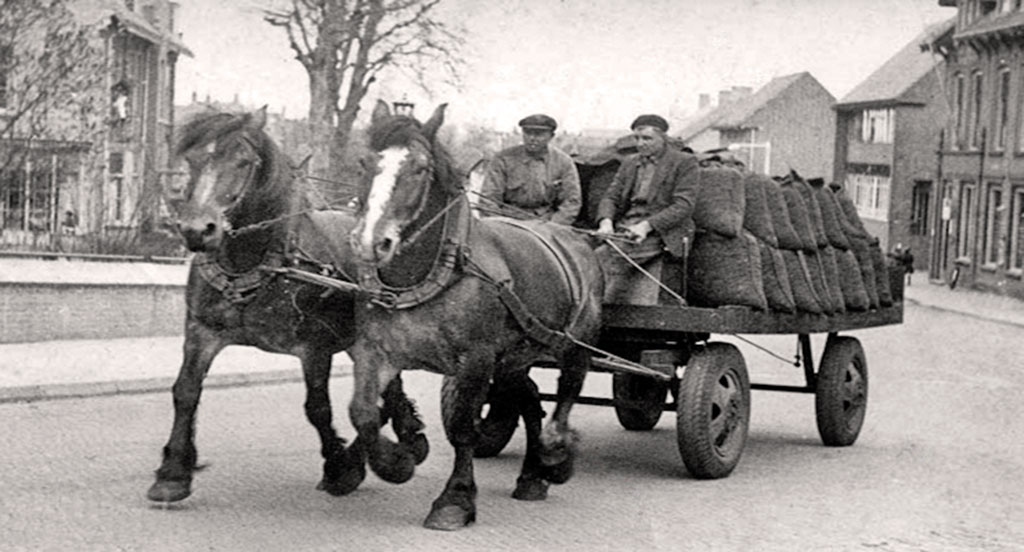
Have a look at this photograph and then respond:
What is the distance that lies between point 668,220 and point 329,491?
8.97ft

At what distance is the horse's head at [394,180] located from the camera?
7.30 m

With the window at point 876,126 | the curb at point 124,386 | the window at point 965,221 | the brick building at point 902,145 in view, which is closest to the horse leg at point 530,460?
the curb at point 124,386

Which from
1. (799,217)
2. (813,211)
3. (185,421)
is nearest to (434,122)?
(185,421)

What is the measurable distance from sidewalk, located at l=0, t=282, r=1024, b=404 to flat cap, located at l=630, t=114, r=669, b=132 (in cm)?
576

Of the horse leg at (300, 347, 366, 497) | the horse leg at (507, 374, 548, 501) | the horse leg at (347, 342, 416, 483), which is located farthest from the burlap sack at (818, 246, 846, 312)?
the horse leg at (347, 342, 416, 483)

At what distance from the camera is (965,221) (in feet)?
133

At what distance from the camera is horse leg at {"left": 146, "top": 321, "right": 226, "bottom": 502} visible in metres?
7.99

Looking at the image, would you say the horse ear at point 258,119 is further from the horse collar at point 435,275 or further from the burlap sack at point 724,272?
the burlap sack at point 724,272

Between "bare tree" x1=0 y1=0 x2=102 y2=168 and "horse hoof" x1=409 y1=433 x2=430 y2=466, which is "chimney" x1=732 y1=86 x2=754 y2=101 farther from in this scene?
"horse hoof" x1=409 y1=433 x2=430 y2=466

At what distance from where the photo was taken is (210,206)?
7.79m

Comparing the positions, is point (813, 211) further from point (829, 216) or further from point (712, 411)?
point (712, 411)

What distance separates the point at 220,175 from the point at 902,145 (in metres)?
48.1

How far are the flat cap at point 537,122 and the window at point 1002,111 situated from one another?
29877mm

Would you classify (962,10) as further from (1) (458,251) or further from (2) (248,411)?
(1) (458,251)
